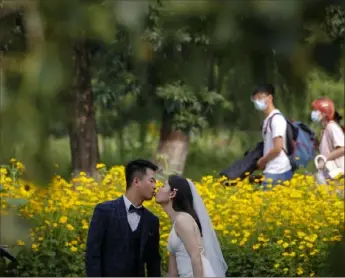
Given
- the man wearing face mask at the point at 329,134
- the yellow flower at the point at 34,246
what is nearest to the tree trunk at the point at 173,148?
the man wearing face mask at the point at 329,134

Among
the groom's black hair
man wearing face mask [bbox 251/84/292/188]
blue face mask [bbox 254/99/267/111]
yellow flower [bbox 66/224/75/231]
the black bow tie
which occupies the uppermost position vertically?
blue face mask [bbox 254/99/267/111]

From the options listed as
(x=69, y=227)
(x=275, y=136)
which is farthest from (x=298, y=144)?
(x=69, y=227)

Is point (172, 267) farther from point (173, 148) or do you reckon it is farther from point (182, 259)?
point (173, 148)

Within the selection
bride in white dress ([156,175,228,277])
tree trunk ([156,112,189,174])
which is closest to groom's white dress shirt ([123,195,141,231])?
bride in white dress ([156,175,228,277])

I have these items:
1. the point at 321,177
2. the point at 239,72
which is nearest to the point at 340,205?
the point at 321,177

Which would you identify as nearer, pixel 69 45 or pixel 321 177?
pixel 69 45

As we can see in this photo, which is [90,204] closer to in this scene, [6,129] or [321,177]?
[321,177]

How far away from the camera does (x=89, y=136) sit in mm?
10633

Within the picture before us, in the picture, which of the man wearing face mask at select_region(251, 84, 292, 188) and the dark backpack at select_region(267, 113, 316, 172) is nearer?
the man wearing face mask at select_region(251, 84, 292, 188)

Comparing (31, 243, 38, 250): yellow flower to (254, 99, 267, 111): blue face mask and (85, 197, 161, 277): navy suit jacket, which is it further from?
(85, 197, 161, 277): navy suit jacket

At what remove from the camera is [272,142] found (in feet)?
26.2

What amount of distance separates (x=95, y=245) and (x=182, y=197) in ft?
1.31

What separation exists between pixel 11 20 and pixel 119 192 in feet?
19.0

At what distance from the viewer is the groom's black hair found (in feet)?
13.9
